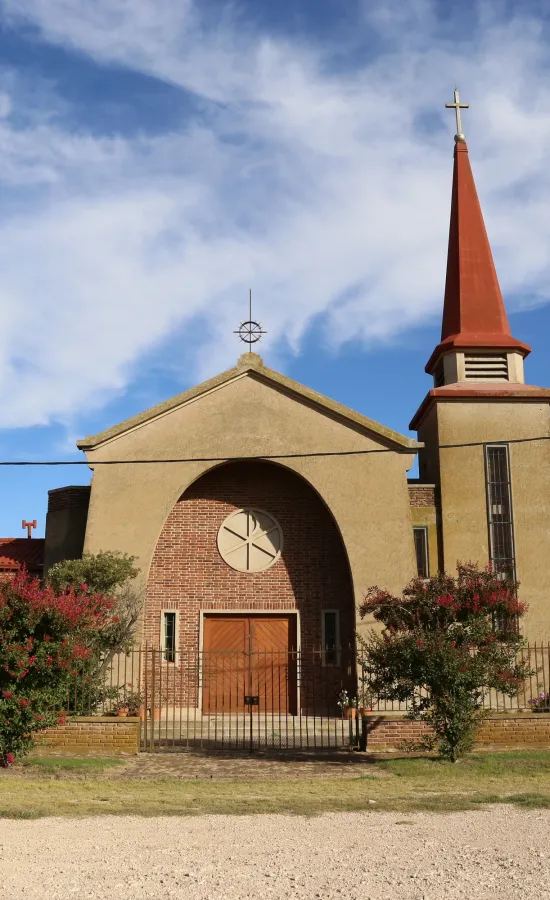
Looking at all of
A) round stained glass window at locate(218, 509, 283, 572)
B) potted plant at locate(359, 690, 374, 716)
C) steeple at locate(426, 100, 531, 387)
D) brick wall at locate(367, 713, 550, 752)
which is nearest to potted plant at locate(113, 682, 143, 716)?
potted plant at locate(359, 690, 374, 716)

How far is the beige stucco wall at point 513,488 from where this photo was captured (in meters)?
19.6

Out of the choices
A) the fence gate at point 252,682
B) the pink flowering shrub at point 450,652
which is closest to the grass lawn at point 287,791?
the pink flowering shrub at point 450,652

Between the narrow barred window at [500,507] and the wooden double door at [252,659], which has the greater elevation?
the narrow barred window at [500,507]

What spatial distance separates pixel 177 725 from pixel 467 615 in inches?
291

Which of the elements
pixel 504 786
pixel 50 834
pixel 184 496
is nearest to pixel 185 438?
pixel 184 496

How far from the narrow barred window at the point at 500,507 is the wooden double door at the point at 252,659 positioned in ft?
16.2

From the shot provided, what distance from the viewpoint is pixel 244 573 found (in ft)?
68.4

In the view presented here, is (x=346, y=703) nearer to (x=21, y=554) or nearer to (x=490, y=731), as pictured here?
(x=490, y=731)

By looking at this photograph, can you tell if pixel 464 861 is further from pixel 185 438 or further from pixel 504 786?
pixel 185 438

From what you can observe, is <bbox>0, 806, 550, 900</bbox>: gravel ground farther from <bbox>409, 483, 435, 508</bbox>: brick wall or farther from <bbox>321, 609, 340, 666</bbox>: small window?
<bbox>409, 483, 435, 508</bbox>: brick wall

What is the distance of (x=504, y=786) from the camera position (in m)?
11.6

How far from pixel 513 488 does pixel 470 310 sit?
5146 mm

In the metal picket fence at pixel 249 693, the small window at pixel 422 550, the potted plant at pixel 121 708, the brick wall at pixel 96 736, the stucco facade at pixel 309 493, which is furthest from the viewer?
the small window at pixel 422 550

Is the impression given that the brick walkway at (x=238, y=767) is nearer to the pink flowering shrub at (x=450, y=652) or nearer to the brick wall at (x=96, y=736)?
the brick wall at (x=96, y=736)
